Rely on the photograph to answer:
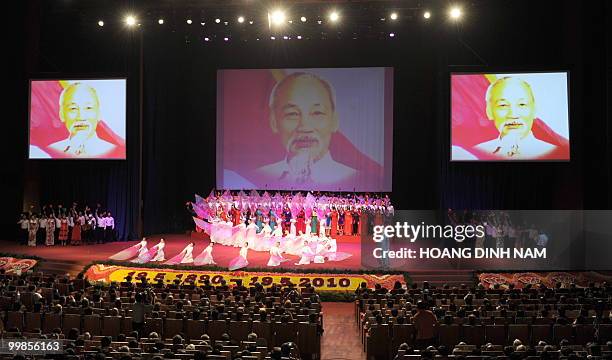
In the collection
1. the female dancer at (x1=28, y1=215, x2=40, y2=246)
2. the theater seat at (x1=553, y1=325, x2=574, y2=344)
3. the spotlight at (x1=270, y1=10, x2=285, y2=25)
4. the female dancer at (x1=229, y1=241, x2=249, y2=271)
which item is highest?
the spotlight at (x1=270, y1=10, x2=285, y2=25)

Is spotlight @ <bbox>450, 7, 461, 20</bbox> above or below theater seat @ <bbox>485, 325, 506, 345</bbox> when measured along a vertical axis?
above

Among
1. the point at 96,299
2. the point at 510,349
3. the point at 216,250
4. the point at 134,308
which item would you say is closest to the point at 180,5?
the point at 216,250

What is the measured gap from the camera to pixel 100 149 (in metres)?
26.2

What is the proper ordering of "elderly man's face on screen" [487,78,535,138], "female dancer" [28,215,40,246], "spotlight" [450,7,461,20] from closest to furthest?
"spotlight" [450,7,461,20] < "elderly man's face on screen" [487,78,535,138] < "female dancer" [28,215,40,246]

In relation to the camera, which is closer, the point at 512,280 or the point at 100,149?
the point at 512,280

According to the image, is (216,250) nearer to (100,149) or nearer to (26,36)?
(100,149)

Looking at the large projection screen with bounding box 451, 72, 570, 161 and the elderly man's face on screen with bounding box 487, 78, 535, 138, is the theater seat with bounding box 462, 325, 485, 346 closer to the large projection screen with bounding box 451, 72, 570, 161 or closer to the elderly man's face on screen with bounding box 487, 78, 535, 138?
the large projection screen with bounding box 451, 72, 570, 161

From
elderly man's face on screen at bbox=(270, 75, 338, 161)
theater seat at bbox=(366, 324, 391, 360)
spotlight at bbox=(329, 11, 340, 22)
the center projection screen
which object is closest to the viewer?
theater seat at bbox=(366, 324, 391, 360)

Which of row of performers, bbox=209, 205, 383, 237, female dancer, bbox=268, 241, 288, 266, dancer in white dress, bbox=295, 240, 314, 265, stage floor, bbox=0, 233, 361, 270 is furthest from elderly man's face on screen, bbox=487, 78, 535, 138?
female dancer, bbox=268, 241, 288, 266

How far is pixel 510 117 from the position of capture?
2361 cm

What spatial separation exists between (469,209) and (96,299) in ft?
49.9

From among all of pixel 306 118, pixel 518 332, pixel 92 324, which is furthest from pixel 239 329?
pixel 306 118

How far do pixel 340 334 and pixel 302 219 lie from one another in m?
11.6

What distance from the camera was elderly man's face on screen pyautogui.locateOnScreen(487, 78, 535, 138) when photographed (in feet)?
77.0
